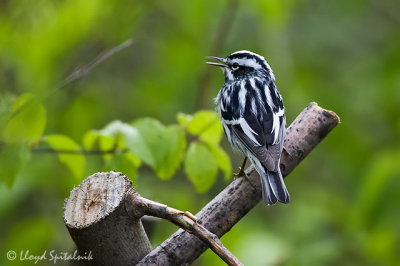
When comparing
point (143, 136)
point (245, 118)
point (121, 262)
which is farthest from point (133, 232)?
point (245, 118)

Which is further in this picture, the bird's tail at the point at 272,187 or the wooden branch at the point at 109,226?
the bird's tail at the point at 272,187

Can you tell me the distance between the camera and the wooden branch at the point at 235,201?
271 centimetres

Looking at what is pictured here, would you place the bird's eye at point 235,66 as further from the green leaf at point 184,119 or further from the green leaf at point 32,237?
the green leaf at point 32,237

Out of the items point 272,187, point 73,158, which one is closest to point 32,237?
point 73,158

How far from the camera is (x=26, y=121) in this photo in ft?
11.8

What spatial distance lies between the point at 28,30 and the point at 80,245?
2.04 m

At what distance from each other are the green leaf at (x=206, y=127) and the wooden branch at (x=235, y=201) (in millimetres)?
472

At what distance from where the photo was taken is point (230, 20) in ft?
16.3

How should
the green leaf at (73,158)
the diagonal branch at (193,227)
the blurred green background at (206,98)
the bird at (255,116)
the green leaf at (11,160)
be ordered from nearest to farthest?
the diagonal branch at (193,227) < the green leaf at (11,160) < the bird at (255,116) < the green leaf at (73,158) < the blurred green background at (206,98)

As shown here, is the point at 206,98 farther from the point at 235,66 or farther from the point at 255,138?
the point at 255,138

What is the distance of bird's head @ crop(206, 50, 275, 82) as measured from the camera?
193 inches

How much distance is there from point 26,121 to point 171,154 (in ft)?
2.73

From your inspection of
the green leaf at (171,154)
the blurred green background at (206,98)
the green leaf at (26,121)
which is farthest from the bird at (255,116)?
the green leaf at (26,121)

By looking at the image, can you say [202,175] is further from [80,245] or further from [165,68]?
[165,68]
